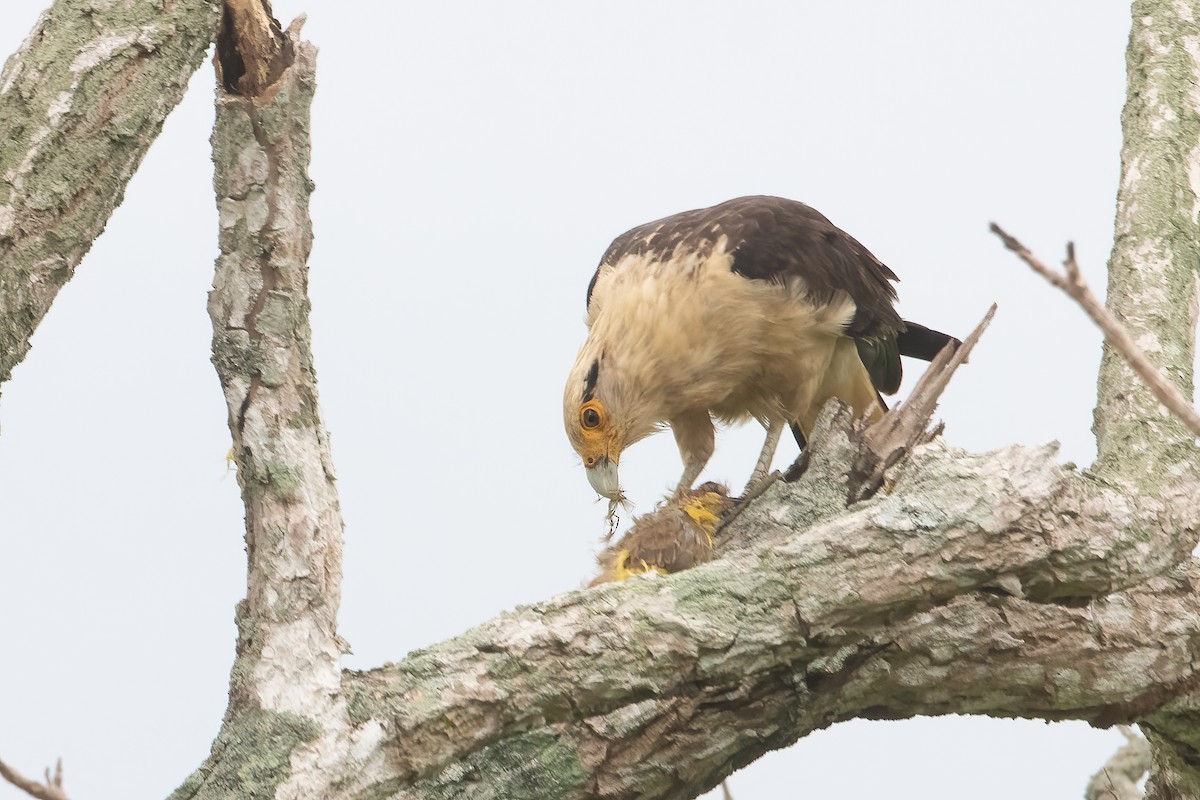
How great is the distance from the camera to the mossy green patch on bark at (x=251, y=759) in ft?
8.75

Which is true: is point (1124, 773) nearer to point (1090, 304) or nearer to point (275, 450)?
point (275, 450)

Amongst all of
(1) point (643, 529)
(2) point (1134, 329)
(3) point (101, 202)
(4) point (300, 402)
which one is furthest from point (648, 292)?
(3) point (101, 202)

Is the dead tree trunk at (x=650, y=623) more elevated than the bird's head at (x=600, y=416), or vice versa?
the bird's head at (x=600, y=416)

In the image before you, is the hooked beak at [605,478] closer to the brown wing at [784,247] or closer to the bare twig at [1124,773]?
the brown wing at [784,247]

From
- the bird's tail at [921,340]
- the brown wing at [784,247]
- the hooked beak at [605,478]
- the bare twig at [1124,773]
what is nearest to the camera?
the hooked beak at [605,478]

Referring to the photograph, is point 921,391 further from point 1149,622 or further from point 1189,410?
point 1189,410

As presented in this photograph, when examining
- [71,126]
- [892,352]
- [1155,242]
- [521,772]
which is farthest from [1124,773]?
[71,126]

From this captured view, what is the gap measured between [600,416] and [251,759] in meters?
2.19

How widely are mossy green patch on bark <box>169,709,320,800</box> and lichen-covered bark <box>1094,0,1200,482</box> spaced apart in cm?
225

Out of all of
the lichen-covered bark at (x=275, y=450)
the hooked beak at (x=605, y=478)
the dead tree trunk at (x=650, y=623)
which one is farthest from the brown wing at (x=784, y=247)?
the lichen-covered bark at (x=275, y=450)

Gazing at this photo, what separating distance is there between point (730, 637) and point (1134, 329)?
212cm

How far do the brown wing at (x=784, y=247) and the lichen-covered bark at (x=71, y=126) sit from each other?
90.1 inches

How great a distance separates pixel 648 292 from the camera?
4.77 metres

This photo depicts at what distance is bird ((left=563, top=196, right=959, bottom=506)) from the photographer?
4695 mm
